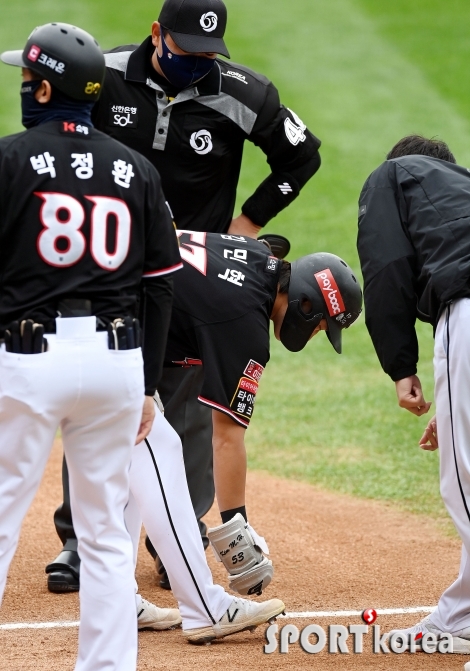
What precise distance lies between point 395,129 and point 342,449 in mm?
10024


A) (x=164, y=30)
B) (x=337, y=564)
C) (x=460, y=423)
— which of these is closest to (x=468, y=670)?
(x=460, y=423)

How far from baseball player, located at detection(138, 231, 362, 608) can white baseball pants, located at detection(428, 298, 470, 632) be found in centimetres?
67

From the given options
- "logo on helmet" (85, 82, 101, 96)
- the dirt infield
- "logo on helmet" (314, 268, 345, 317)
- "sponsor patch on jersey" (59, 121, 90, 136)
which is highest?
"logo on helmet" (85, 82, 101, 96)

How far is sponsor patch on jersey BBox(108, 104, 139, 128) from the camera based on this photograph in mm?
5109

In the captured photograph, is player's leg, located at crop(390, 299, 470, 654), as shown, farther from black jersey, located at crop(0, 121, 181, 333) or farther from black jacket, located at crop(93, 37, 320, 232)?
black jacket, located at crop(93, 37, 320, 232)

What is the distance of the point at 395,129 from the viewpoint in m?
17.1

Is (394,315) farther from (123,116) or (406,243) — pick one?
(123,116)

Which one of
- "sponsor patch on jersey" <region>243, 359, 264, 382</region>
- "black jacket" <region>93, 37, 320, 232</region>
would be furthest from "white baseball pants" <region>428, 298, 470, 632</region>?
"black jacket" <region>93, 37, 320, 232</region>

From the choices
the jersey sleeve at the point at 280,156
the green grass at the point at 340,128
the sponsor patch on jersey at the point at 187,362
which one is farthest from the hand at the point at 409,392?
the green grass at the point at 340,128

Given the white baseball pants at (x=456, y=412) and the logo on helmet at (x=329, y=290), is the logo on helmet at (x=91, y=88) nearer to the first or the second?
the logo on helmet at (x=329, y=290)

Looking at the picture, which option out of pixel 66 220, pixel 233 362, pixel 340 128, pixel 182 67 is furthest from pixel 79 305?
pixel 340 128

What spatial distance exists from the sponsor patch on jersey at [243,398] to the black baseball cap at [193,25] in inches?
69.3

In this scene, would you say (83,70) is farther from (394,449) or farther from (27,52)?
(394,449)

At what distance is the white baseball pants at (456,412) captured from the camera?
3.92m
